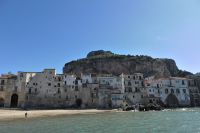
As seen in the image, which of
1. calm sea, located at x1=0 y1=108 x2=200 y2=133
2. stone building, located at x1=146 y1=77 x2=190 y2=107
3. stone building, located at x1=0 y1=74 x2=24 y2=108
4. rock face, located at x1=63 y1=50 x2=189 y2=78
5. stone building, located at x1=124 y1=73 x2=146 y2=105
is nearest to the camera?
calm sea, located at x1=0 y1=108 x2=200 y2=133

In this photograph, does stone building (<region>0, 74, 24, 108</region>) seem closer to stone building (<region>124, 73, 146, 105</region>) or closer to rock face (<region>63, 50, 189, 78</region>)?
stone building (<region>124, 73, 146, 105</region>)

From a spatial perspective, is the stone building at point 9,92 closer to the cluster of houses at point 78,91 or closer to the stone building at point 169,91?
the cluster of houses at point 78,91

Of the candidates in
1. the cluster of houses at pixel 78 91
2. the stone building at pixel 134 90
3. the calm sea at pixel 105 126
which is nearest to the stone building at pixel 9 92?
the cluster of houses at pixel 78 91

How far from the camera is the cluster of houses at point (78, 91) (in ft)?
229

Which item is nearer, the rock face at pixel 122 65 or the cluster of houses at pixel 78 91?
the cluster of houses at pixel 78 91

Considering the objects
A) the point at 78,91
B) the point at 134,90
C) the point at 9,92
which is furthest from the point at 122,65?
the point at 9,92

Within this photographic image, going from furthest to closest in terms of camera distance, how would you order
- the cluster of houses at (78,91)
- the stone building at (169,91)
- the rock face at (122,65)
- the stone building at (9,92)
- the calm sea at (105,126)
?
the rock face at (122,65)
the stone building at (169,91)
the cluster of houses at (78,91)
the stone building at (9,92)
the calm sea at (105,126)

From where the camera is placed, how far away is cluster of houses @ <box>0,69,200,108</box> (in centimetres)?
6969

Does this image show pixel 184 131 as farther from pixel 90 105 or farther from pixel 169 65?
pixel 169 65

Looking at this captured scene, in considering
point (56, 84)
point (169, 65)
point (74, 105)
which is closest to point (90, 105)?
point (74, 105)

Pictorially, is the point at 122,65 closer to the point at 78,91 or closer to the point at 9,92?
the point at 78,91

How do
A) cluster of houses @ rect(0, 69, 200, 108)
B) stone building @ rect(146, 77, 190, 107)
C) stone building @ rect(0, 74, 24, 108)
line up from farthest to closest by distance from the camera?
stone building @ rect(146, 77, 190, 107) < cluster of houses @ rect(0, 69, 200, 108) < stone building @ rect(0, 74, 24, 108)

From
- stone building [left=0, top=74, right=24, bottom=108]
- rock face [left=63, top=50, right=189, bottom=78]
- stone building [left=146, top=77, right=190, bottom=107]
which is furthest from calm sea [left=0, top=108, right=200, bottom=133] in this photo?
rock face [left=63, top=50, right=189, bottom=78]

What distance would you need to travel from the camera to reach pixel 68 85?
75.2 meters
